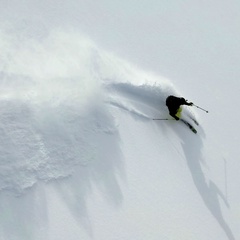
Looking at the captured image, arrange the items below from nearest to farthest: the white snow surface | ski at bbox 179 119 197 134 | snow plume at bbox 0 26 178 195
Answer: the white snow surface → snow plume at bbox 0 26 178 195 → ski at bbox 179 119 197 134

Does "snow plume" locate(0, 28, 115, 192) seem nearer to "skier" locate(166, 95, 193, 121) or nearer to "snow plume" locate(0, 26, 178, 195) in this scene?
"snow plume" locate(0, 26, 178, 195)

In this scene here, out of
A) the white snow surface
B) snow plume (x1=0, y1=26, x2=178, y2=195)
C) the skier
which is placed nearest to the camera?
the white snow surface

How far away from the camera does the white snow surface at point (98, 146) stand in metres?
5.27

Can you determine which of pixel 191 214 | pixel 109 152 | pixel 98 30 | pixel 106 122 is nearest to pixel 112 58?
pixel 98 30

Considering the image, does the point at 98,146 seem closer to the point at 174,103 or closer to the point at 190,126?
the point at 174,103

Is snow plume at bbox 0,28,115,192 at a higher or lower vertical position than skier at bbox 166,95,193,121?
lower

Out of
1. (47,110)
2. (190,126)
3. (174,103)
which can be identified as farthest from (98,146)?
(190,126)

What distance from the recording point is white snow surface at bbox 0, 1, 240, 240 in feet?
17.3

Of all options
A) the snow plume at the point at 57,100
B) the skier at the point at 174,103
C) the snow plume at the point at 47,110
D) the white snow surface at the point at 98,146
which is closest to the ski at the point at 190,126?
the white snow surface at the point at 98,146

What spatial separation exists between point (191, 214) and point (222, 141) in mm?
1537

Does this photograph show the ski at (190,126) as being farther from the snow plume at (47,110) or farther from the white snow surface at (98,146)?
the snow plume at (47,110)

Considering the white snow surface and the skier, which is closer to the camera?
the white snow surface

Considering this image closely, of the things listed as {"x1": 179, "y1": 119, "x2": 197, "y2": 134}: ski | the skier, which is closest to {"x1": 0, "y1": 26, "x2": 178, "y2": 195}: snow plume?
the skier

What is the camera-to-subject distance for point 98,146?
5910 mm
